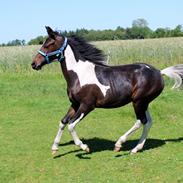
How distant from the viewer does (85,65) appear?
7988mm

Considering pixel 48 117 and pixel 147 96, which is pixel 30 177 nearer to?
pixel 147 96

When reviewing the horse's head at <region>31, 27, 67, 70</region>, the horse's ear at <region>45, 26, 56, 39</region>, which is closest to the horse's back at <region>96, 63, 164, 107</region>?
the horse's head at <region>31, 27, 67, 70</region>

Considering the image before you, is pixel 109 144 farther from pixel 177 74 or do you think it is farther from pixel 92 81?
pixel 177 74

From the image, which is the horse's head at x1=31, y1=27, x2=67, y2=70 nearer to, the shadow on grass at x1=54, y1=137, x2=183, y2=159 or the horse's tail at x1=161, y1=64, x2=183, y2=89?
the shadow on grass at x1=54, y1=137, x2=183, y2=159

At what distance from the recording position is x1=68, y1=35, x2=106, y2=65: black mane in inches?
316

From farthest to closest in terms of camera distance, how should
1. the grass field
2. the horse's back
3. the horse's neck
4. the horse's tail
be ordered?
1. the horse's tail
2. the horse's neck
3. the horse's back
4. the grass field

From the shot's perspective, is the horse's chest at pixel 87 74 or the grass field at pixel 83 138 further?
the horse's chest at pixel 87 74

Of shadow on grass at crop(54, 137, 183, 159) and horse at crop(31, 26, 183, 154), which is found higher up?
horse at crop(31, 26, 183, 154)

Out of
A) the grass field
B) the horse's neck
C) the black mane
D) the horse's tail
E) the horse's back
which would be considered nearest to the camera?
the grass field

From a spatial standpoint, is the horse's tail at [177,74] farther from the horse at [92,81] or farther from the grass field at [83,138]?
the grass field at [83,138]

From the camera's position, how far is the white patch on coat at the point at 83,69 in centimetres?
778

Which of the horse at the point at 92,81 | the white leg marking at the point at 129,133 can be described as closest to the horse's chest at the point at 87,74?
the horse at the point at 92,81

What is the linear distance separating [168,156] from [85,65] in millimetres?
2177

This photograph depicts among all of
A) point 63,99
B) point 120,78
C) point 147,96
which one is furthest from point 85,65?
point 63,99
